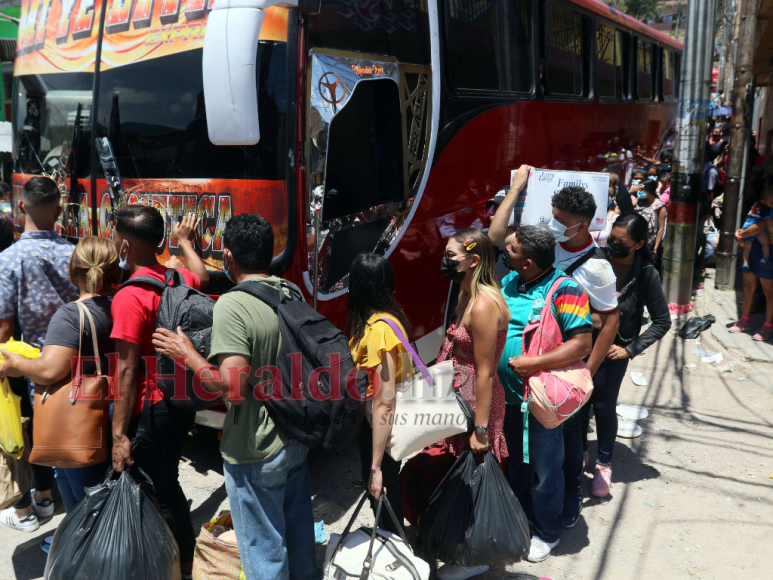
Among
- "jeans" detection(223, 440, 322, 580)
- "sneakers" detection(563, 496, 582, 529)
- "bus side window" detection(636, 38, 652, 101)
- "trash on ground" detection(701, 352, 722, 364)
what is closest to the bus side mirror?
"jeans" detection(223, 440, 322, 580)

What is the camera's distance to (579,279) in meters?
3.29

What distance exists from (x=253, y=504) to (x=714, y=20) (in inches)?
268

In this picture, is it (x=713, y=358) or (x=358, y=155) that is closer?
(x=358, y=155)

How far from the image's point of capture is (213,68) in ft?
8.80

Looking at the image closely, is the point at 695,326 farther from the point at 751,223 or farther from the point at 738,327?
the point at 751,223

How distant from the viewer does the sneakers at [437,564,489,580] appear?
10.2 ft

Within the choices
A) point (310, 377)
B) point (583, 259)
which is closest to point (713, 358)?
point (583, 259)

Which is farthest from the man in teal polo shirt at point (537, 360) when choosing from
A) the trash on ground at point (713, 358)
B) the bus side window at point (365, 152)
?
the trash on ground at point (713, 358)

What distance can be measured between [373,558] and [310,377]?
811 millimetres

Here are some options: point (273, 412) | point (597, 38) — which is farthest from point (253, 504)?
point (597, 38)

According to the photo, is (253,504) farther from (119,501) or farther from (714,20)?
(714,20)

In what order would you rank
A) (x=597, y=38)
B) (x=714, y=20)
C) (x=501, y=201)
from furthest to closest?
(x=597, y=38) < (x=714, y=20) < (x=501, y=201)

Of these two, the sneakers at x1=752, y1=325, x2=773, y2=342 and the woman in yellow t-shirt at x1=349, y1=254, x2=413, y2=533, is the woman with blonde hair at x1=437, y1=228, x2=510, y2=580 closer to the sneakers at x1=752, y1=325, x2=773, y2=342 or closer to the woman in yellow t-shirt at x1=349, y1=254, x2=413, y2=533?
the woman in yellow t-shirt at x1=349, y1=254, x2=413, y2=533

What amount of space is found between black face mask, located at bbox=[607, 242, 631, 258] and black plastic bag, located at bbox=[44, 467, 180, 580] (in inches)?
111
